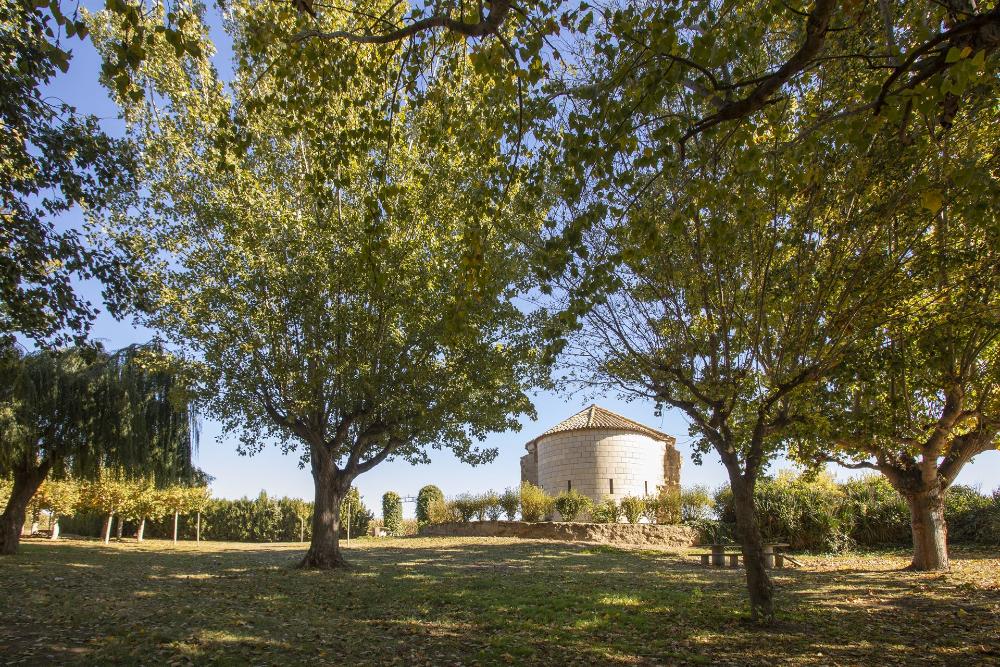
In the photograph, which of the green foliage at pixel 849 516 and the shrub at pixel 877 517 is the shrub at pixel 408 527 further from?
the shrub at pixel 877 517

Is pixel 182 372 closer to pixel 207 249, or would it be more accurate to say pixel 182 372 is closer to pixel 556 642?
pixel 207 249

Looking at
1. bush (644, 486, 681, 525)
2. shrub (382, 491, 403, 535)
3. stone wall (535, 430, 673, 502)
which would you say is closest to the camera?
bush (644, 486, 681, 525)

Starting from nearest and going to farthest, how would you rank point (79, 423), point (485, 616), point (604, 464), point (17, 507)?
point (485, 616), point (79, 423), point (17, 507), point (604, 464)

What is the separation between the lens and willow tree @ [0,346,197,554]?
1580 centimetres

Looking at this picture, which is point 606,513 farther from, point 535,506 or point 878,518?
point 878,518

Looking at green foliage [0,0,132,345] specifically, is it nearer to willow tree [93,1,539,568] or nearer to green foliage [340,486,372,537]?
willow tree [93,1,539,568]

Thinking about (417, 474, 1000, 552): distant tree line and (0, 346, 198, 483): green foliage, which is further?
(417, 474, 1000, 552): distant tree line

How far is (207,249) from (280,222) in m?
2.25

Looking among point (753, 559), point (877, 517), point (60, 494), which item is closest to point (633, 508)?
point (877, 517)

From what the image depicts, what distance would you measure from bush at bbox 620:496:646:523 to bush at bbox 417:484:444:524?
10772mm

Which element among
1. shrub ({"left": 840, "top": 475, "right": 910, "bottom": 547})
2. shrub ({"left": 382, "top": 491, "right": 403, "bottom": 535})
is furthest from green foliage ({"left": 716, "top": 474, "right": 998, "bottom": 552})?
shrub ({"left": 382, "top": 491, "right": 403, "bottom": 535})

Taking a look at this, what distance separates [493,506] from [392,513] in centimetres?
865

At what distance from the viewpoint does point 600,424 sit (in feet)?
103

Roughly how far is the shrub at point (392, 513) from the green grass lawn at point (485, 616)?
18594mm
